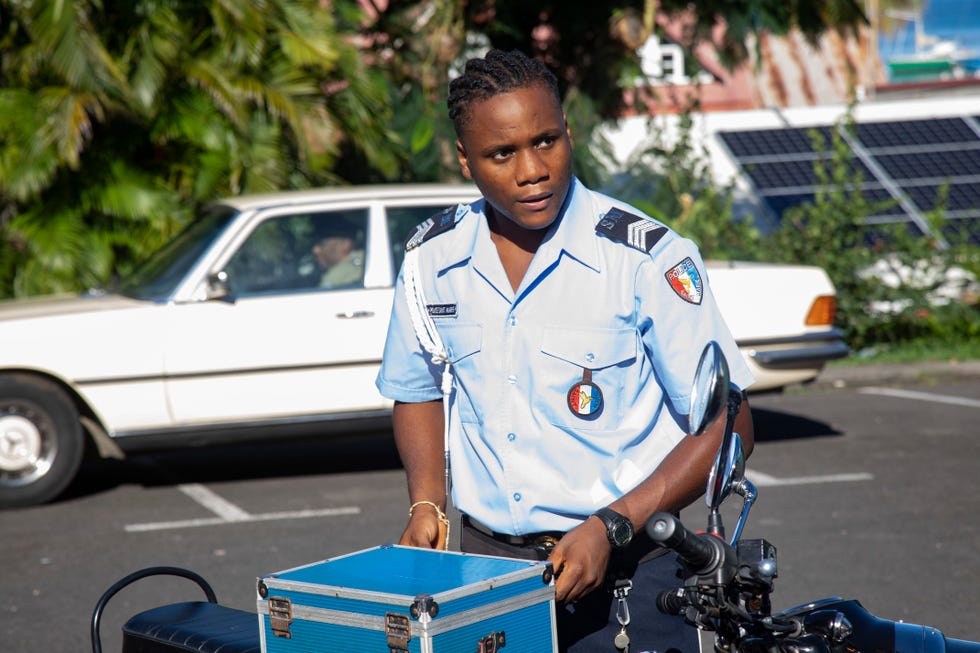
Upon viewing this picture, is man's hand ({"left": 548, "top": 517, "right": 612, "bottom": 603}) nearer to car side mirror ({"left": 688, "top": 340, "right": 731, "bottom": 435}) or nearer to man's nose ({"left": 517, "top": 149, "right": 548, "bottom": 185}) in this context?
car side mirror ({"left": 688, "top": 340, "right": 731, "bottom": 435})

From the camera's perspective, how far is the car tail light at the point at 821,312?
28.6 feet

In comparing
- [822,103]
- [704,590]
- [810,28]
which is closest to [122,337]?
[704,590]

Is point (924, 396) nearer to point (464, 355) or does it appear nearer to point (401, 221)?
point (401, 221)

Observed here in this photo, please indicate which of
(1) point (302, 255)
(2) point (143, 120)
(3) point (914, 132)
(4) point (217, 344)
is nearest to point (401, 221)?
(1) point (302, 255)

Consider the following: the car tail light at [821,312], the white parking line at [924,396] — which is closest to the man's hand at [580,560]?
the car tail light at [821,312]

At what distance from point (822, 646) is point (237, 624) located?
4.41 ft

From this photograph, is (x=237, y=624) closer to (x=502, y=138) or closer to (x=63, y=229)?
(x=502, y=138)

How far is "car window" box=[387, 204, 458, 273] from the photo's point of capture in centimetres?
803

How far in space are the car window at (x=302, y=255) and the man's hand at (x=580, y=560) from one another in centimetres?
584

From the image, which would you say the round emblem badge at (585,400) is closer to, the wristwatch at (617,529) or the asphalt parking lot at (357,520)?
the wristwatch at (617,529)

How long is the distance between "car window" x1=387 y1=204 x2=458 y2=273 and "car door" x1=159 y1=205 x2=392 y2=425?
0.16m

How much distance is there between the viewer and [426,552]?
2.24m

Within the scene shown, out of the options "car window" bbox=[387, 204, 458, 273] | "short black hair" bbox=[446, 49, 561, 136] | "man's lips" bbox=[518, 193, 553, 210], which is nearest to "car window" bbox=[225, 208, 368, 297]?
"car window" bbox=[387, 204, 458, 273]

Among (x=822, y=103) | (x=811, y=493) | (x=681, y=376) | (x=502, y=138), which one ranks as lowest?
(x=811, y=493)
